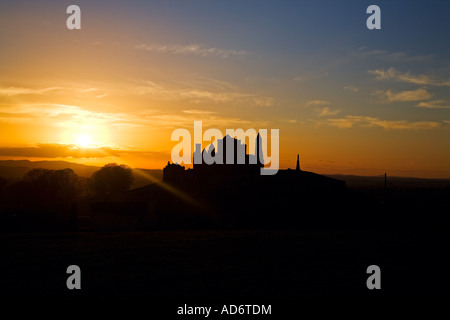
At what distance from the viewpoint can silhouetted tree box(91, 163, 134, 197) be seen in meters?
125

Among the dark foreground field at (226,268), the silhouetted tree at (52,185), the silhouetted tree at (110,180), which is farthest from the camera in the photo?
the silhouetted tree at (110,180)

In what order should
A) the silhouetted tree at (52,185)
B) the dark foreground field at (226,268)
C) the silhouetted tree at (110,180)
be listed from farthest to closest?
1. the silhouetted tree at (110,180)
2. the silhouetted tree at (52,185)
3. the dark foreground field at (226,268)

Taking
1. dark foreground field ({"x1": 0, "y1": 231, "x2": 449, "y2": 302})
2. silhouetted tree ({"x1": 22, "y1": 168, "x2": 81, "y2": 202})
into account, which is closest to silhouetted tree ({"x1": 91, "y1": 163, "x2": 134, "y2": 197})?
silhouetted tree ({"x1": 22, "y1": 168, "x2": 81, "y2": 202})

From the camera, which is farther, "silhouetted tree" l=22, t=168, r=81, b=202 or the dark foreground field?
"silhouetted tree" l=22, t=168, r=81, b=202

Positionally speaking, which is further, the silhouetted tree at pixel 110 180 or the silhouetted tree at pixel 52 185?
the silhouetted tree at pixel 110 180

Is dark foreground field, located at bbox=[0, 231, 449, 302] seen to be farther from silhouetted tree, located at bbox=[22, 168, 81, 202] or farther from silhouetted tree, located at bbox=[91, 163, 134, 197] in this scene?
silhouetted tree, located at bbox=[91, 163, 134, 197]

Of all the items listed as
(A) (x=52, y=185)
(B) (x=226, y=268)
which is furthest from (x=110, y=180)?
(B) (x=226, y=268)

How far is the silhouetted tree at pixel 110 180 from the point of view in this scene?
124562 millimetres

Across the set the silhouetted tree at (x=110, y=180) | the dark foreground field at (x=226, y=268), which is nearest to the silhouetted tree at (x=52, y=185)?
the silhouetted tree at (x=110, y=180)

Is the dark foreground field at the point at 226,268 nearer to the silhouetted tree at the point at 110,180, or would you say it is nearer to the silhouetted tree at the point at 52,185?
the silhouetted tree at the point at 52,185

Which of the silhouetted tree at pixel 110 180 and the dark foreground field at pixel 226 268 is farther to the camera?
the silhouetted tree at pixel 110 180

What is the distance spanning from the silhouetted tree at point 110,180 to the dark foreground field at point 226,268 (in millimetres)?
93834

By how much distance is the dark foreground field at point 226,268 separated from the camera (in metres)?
16.7

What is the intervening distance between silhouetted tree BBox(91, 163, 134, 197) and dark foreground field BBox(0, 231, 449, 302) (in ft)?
308
